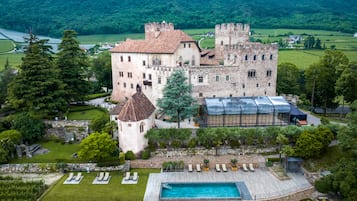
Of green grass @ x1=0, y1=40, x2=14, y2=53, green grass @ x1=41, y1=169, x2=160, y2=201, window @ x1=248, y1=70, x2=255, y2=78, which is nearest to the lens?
green grass @ x1=41, y1=169, x2=160, y2=201

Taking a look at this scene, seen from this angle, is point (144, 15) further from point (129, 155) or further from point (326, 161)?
point (326, 161)

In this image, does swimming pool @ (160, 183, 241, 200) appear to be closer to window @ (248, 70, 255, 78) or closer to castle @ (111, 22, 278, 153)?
castle @ (111, 22, 278, 153)

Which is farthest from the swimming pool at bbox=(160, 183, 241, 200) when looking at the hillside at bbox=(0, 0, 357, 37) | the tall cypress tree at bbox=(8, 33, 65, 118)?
the hillside at bbox=(0, 0, 357, 37)

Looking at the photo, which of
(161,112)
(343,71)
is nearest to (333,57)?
(343,71)

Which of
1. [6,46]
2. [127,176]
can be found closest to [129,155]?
[127,176]

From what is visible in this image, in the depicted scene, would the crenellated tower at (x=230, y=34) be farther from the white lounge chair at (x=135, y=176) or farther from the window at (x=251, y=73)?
the white lounge chair at (x=135, y=176)

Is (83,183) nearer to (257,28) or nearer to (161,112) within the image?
(161,112)
